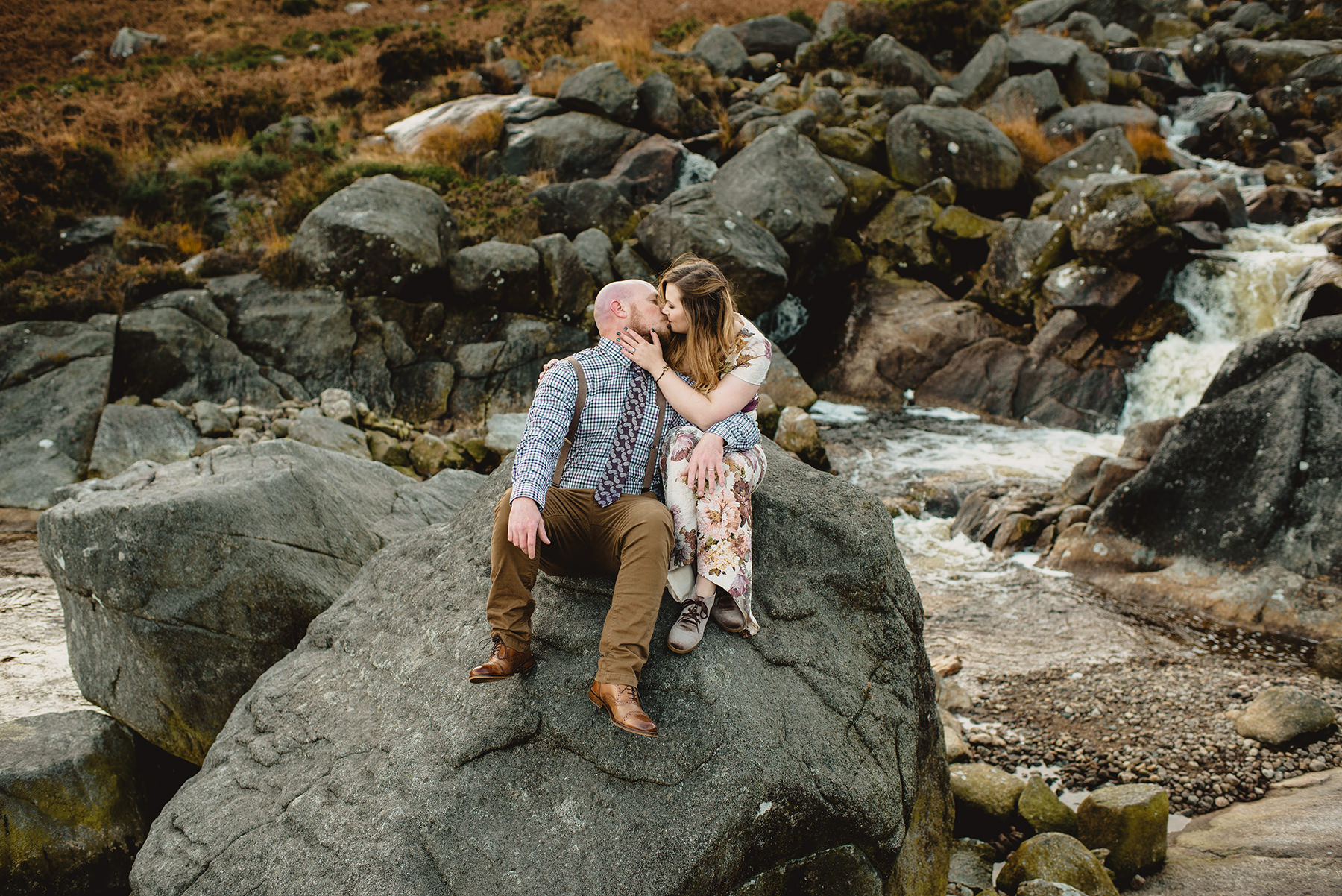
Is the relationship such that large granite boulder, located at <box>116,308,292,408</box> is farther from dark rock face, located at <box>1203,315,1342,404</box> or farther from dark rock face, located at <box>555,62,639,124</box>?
dark rock face, located at <box>1203,315,1342,404</box>

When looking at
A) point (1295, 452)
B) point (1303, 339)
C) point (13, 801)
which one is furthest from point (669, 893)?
point (1303, 339)

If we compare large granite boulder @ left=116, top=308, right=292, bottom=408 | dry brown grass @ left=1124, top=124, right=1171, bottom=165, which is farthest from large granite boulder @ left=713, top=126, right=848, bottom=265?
large granite boulder @ left=116, top=308, right=292, bottom=408

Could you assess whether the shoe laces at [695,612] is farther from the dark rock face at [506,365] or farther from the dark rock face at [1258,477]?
the dark rock face at [506,365]

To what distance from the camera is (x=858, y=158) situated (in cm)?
2114

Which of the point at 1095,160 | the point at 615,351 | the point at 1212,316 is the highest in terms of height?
the point at 1095,160

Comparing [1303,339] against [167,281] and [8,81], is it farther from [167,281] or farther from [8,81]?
[8,81]

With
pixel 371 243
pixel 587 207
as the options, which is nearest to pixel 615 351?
pixel 371 243

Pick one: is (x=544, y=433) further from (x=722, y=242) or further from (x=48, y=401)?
(x=722, y=242)

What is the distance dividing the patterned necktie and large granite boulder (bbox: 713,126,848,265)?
47.3 feet

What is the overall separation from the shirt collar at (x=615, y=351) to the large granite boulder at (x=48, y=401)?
1107 cm

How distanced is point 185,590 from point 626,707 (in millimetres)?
3682

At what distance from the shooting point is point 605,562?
3885 mm

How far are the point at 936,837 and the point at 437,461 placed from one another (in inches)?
375

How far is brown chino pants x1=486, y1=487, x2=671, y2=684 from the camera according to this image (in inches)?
135
